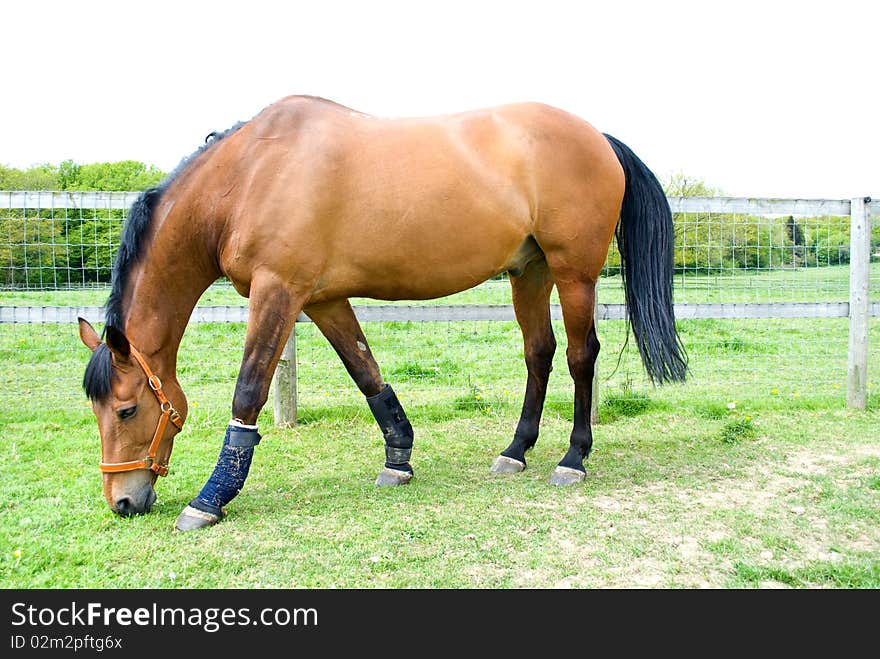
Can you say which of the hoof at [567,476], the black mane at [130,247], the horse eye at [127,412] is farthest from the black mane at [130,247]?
the hoof at [567,476]

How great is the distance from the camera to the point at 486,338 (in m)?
8.51

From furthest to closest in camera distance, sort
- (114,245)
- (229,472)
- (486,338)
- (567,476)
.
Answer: (486,338), (114,245), (567,476), (229,472)

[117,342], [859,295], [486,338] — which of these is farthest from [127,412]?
[486,338]

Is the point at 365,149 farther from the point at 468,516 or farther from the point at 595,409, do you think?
the point at 595,409

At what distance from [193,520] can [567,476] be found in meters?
2.09

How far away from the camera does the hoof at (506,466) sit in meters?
4.03

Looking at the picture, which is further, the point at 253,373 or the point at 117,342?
the point at 253,373

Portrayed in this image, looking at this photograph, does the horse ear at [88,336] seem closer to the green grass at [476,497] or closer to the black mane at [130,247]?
the black mane at [130,247]

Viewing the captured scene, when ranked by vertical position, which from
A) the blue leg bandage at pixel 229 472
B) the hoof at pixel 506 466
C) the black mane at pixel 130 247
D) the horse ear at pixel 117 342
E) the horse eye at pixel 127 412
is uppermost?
the black mane at pixel 130 247

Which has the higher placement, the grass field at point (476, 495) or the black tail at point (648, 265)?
the black tail at point (648, 265)

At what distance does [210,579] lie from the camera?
99.7 inches

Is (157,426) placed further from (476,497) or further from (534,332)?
(534,332)

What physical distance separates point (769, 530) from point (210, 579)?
8.29ft

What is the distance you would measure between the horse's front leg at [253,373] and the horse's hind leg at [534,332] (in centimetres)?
165
